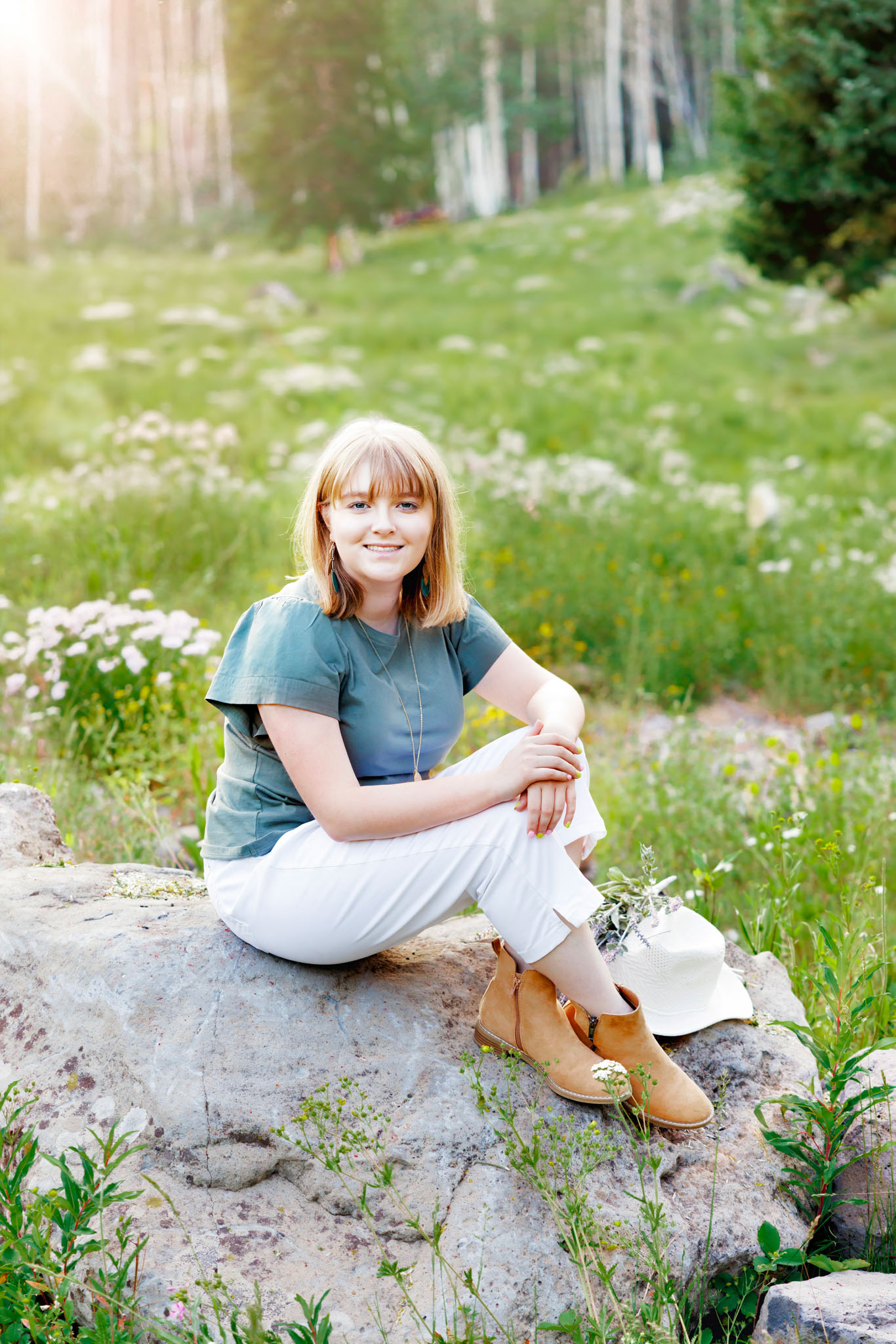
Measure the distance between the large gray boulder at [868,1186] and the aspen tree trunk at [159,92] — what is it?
2438cm

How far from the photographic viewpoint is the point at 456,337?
15.2 meters

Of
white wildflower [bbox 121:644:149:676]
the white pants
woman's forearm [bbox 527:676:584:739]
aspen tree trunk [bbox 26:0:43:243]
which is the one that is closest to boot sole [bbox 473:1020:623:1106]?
the white pants

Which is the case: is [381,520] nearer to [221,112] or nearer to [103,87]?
[103,87]

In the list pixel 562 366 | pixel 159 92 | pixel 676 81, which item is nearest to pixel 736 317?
pixel 562 366

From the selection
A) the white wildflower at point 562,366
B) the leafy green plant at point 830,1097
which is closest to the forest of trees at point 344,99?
the white wildflower at point 562,366

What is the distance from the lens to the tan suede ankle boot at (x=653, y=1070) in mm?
2129

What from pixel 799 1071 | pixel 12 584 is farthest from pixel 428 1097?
pixel 12 584

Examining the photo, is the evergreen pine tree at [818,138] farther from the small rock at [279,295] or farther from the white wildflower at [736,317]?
the small rock at [279,295]

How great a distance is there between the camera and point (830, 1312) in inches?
69.1

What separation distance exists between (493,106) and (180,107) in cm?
1120

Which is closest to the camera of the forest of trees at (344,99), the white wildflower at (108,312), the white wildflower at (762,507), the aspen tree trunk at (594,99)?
the white wildflower at (762,507)

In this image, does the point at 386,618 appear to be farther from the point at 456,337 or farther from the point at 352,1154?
the point at 456,337

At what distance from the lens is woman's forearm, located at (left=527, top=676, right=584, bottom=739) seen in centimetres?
240

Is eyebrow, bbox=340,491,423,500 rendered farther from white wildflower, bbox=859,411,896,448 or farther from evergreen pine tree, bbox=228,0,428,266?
evergreen pine tree, bbox=228,0,428,266
